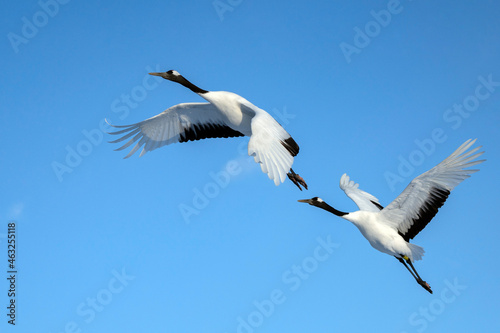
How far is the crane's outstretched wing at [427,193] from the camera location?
10492 millimetres

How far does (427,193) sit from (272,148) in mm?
3665

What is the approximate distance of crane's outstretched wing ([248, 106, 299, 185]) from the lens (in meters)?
8.84

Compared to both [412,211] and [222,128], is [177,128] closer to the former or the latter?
[222,128]

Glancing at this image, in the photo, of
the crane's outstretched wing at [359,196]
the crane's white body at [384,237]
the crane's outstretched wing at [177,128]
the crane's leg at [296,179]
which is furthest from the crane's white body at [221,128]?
the crane's outstretched wing at [359,196]

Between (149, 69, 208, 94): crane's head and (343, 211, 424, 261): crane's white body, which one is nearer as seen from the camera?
(343, 211, 424, 261): crane's white body

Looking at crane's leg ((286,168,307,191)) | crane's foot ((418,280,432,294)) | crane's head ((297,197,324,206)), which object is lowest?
crane's foot ((418,280,432,294))

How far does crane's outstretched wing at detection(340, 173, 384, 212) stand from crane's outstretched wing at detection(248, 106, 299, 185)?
3.99 m

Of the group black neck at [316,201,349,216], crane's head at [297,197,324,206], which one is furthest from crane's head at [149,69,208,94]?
black neck at [316,201,349,216]

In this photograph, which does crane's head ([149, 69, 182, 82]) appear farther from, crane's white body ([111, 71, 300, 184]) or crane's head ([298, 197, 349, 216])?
crane's head ([298, 197, 349, 216])

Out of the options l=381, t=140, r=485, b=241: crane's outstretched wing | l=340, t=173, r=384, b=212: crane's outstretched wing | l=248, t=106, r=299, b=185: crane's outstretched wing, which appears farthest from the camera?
l=340, t=173, r=384, b=212: crane's outstretched wing

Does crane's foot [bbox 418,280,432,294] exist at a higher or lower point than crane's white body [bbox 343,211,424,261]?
lower

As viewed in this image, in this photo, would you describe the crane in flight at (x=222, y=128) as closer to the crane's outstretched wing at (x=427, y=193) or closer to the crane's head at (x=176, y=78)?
the crane's head at (x=176, y=78)

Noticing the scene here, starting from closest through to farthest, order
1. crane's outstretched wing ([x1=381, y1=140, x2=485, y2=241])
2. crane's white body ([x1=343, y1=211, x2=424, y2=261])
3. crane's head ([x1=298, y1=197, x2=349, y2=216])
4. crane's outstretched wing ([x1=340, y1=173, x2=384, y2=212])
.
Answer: crane's outstretched wing ([x1=381, y1=140, x2=485, y2=241]) → crane's white body ([x1=343, y1=211, x2=424, y2=261]) → crane's head ([x1=298, y1=197, x2=349, y2=216]) → crane's outstretched wing ([x1=340, y1=173, x2=384, y2=212])

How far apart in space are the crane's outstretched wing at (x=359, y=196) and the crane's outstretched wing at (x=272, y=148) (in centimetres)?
399
